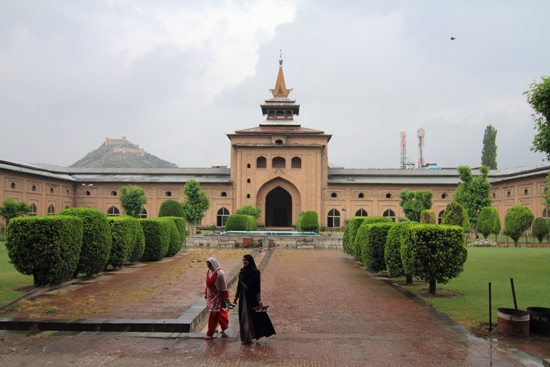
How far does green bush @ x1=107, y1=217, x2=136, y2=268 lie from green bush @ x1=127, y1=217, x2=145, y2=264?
33.1 inches

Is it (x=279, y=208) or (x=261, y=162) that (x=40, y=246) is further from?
(x=279, y=208)

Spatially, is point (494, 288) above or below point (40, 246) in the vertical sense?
below

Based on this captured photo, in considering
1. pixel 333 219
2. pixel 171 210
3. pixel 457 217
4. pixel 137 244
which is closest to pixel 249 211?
pixel 333 219

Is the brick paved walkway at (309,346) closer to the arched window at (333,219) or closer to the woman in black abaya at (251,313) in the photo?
the woman in black abaya at (251,313)

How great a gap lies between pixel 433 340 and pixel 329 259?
437 inches

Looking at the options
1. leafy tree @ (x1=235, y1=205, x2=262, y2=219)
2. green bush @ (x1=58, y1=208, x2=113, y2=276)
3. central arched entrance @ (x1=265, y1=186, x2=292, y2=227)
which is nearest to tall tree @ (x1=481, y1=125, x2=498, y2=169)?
central arched entrance @ (x1=265, y1=186, x2=292, y2=227)

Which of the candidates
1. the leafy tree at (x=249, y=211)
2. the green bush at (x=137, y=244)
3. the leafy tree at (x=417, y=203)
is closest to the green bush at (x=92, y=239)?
the green bush at (x=137, y=244)

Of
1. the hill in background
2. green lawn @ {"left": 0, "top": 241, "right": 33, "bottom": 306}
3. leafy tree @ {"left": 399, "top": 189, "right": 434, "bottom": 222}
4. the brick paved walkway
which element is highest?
the hill in background

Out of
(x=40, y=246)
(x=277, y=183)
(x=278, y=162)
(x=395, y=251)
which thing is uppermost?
(x=278, y=162)

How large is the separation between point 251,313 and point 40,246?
550 cm

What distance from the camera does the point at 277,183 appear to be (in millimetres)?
40344

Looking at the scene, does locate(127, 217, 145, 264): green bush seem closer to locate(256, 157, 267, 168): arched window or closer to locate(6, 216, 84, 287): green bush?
locate(6, 216, 84, 287): green bush

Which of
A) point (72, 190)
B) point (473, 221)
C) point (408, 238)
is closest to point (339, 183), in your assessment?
point (473, 221)

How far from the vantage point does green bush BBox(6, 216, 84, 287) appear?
8.52 m
